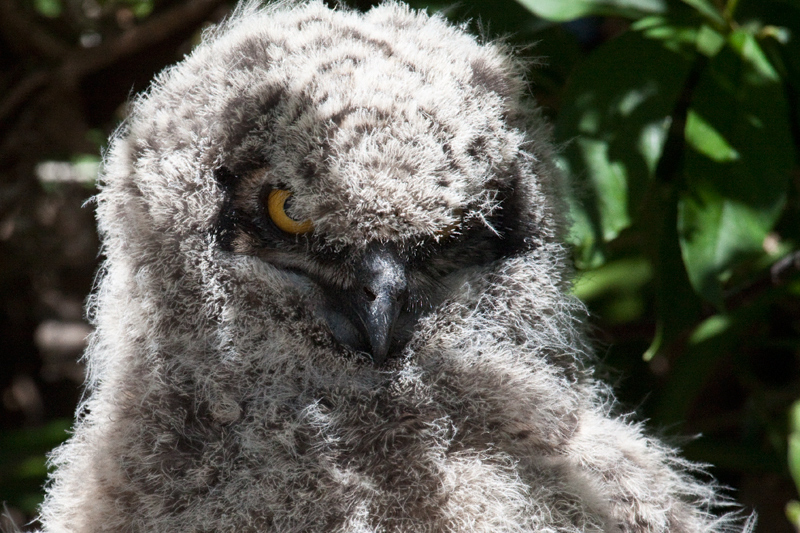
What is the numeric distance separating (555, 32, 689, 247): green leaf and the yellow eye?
2.34ft

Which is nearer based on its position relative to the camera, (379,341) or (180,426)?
(379,341)

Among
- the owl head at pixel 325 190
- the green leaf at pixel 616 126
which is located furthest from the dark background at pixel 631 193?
the owl head at pixel 325 190

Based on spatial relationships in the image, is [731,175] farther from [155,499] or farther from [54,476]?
[54,476]

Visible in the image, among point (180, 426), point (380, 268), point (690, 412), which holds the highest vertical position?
point (380, 268)

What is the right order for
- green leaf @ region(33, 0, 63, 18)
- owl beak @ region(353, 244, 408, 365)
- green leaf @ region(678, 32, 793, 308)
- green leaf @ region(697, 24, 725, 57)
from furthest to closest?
green leaf @ region(33, 0, 63, 18) < green leaf @ region(697, 24, 725, 57) < green leaf @ region(678, 32, 793, 308) < owl beak @ region(353, 244, 408, 365)

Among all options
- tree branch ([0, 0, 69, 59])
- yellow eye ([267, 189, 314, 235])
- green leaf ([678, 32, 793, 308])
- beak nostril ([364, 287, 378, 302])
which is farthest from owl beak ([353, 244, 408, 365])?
tree branch ([0, 0, 69, 59])

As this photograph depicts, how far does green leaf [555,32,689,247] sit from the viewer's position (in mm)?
1830

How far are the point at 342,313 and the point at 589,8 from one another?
1.05m

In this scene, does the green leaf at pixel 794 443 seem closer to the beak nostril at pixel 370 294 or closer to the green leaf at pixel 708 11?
the green leaf at pixel 708 11

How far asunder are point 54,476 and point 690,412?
256 cm

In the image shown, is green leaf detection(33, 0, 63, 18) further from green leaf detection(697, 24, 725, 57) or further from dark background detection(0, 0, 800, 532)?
green leaf detection(697, 24, 725, 57)

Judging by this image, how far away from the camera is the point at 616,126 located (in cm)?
188

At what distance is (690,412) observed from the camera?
323 centimetres

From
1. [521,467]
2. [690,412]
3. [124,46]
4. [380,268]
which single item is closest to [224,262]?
[380,268]
